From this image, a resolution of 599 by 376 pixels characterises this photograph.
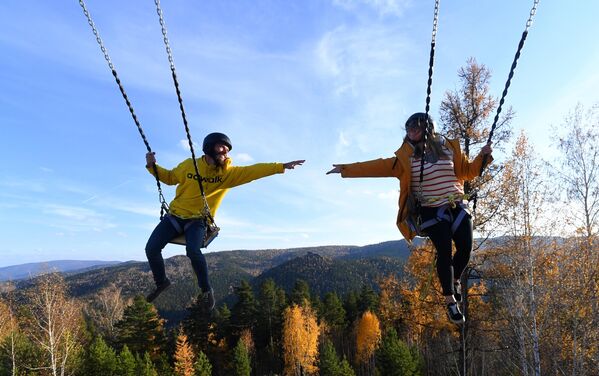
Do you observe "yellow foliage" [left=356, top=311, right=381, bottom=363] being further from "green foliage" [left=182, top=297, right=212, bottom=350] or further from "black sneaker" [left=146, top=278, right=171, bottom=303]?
"black sneaker" [left=146, top=278, right=171, bottom=303]

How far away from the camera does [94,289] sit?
160000 millimetres

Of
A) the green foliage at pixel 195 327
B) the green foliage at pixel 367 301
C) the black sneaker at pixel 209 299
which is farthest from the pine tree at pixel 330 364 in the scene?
the black sneaker at pixel 209 299

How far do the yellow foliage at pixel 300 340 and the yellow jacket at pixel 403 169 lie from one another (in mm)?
39013

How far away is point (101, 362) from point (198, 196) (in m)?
31.5

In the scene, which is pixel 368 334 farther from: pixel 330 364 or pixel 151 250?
pixel 151 250

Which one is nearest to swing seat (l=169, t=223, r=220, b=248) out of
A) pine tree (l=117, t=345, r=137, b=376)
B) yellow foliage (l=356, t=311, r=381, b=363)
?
pine tree (l=117, t=345, r=137, b=376)

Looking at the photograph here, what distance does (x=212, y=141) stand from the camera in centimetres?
577

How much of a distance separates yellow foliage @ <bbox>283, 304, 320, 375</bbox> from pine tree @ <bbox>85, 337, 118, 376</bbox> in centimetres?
1755

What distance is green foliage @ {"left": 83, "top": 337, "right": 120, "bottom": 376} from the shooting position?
31.2 m

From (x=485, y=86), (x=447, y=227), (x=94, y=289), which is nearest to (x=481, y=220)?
(x=485, y=86)

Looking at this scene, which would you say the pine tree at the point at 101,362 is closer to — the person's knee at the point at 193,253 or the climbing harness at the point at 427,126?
the person's knee at the point at 193,253

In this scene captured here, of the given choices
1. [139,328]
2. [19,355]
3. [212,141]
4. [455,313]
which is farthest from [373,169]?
[139,328]

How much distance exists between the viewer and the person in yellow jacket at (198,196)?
5.72 m

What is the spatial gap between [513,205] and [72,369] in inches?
1201
